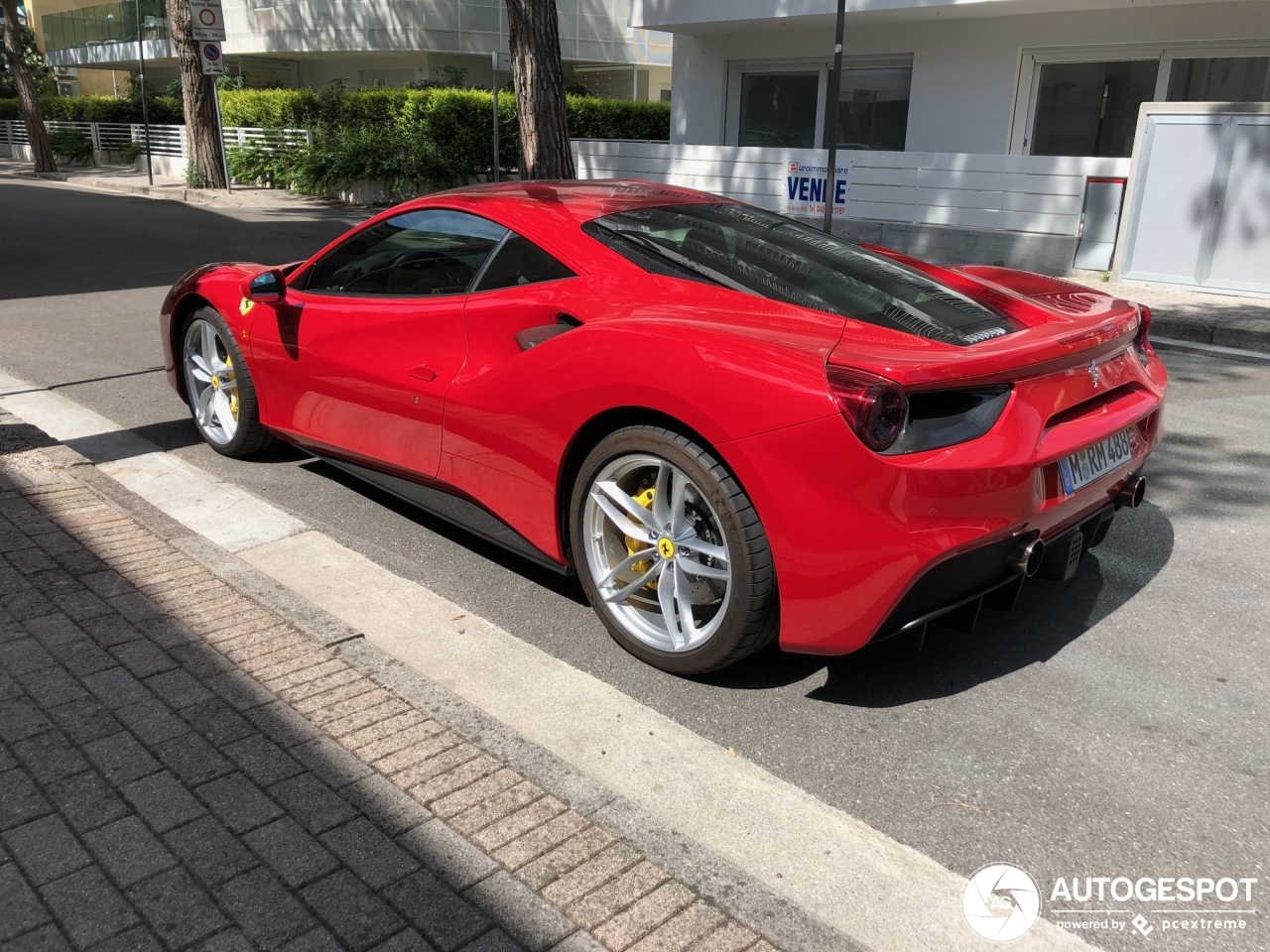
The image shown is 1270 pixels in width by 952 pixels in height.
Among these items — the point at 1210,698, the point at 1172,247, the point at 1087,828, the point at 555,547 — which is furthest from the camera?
the point at 1172,247

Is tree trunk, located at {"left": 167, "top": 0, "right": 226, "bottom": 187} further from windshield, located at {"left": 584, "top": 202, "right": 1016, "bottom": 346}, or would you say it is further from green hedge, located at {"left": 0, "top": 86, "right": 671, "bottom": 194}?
windshield, located at {"left": 584, "top": 202, "right": 1016, "bottom": 346}

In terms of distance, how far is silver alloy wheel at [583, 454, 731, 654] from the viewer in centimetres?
308

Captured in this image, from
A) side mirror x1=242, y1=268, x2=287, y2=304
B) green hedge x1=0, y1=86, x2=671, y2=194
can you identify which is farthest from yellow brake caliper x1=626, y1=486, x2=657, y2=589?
green hedge x1=0, y1=86, x2=671, y2=194

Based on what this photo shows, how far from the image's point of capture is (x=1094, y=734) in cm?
296

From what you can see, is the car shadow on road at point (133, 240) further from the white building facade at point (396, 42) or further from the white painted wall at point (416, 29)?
the white building facade at point (396, 42)

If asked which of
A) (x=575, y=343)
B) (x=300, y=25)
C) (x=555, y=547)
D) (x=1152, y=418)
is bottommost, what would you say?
(x=555, y=547)

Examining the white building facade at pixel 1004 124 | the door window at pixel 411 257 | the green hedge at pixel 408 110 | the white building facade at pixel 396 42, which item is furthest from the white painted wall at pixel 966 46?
the door window at pixel 411 257

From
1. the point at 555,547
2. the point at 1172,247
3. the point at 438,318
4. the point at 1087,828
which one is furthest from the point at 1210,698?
the point at 1172,247

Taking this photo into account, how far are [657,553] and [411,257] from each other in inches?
67.9

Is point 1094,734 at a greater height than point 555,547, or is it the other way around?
point 555,547

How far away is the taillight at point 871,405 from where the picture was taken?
104 inches

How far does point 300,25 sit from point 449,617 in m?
31.9

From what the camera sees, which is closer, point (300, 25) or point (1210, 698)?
point (1210, 698)

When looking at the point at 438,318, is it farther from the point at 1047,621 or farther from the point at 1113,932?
the point at 1113,932
